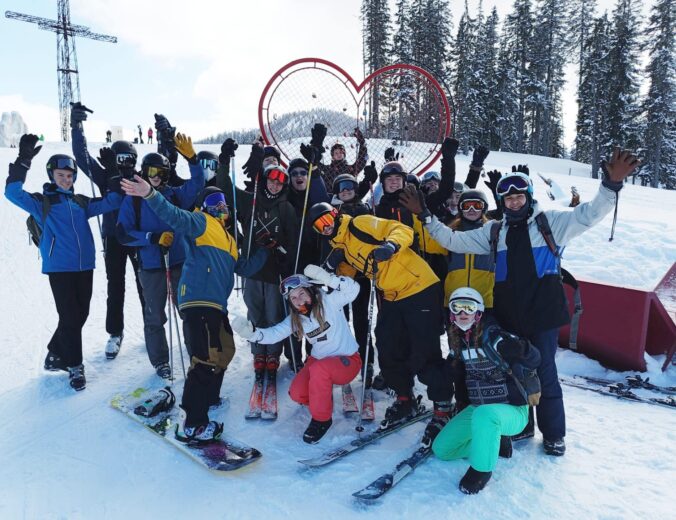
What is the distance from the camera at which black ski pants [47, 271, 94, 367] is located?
4348mm

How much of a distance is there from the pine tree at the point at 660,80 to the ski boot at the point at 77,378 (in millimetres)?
34059

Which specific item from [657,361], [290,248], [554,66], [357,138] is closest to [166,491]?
[290,248]

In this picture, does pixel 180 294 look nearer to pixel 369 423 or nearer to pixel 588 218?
pixel 369 423

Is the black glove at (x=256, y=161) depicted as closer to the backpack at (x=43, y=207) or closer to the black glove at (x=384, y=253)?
the backpack at (x=43, y=207)

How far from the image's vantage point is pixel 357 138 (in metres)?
5.79

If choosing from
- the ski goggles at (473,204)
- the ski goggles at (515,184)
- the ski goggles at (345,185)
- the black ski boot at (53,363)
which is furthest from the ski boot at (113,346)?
the ski goggles at (515,184)

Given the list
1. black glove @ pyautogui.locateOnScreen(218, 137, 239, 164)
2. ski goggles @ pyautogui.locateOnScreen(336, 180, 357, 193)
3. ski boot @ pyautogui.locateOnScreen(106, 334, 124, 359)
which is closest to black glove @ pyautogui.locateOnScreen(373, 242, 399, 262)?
ski goggles @ pyautogui.locateOnScreen(336, 180, 357, 193)

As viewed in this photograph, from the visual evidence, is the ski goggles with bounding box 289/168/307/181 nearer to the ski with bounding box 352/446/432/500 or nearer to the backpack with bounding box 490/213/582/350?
the backpack with bounding box 490/213/582/350

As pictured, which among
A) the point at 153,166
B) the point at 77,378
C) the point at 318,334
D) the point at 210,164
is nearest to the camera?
the point at 318,334

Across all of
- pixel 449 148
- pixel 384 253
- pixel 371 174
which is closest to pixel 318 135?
pixel 371 174

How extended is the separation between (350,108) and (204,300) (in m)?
3.30

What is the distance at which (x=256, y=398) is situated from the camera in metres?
4.17

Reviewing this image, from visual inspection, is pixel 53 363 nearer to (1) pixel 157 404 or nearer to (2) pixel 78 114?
(1) pixel 157 404

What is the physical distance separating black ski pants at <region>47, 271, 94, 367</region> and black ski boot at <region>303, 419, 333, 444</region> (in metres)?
2.56
